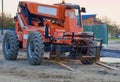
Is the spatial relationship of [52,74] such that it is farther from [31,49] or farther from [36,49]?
[31,49]

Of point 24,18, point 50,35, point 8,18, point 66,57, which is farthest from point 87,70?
point 8,18

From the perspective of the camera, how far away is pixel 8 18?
8606 centimetres

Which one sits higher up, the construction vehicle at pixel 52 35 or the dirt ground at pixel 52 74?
the construction vehicle at pixel 52 35

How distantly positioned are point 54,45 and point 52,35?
0.85 meters

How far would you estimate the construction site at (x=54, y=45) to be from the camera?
Answer: 17.0 meters

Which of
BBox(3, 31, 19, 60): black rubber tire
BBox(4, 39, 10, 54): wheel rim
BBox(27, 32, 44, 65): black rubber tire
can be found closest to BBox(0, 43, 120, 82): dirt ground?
BBox(27, 32, 44, 65): black rubber tire

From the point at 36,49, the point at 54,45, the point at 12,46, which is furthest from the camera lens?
the point at 12,46

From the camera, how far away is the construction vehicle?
19.2 meters

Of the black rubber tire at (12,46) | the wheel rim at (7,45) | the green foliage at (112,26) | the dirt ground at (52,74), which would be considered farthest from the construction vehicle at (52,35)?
the green foliage at (112,26)

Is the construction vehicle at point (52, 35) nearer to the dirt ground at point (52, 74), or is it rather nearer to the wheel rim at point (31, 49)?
the wheel rim at point (31, 49)

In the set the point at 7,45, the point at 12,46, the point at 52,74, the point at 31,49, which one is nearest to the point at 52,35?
the point at 31,49

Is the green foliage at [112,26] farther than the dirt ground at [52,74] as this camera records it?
Yes

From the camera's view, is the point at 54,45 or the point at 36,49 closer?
the point at 36,49

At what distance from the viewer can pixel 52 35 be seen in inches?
790
